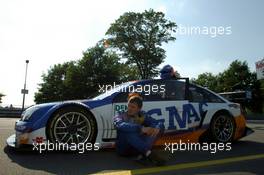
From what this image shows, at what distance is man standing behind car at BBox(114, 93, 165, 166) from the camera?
543cm

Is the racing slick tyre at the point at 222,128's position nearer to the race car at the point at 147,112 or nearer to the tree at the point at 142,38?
the race car at the point at 147,112

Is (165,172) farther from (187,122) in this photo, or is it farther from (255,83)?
(255,83)

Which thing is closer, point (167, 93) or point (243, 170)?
point (243, 170)

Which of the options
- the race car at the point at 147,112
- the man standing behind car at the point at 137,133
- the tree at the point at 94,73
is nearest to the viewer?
the man standing behind car at the point at 137,133

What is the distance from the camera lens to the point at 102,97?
6.98 meters

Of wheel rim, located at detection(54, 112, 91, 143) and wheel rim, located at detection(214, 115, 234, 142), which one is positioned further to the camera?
wheel rim, located at detection(214, 115, 234, 142)

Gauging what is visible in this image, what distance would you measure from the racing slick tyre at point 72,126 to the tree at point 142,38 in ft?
149

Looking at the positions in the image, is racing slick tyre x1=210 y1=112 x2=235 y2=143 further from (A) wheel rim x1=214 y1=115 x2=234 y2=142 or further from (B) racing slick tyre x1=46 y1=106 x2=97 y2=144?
(B) racing slick tyre x1=46 y1=106 x2=97 y2=144

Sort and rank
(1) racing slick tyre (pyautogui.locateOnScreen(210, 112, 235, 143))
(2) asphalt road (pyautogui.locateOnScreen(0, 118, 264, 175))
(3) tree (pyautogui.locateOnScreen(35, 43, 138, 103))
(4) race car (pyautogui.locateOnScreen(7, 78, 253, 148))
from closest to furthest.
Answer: (2) asphalt road (pyautogui.locateOnScreen(0, 118, 264, 175)), (4) race car (pyautogui.locateOnScreen(7, 78, 253, 148)), (1) racing slick tyre (pyautogui.locateOnScreen(210, 112, 235, 143)), (3) tree (pyautogui.locateOnScreen(35, 43, 138, 103))

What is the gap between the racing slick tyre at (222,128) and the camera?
7742mm

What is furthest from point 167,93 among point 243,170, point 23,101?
point 23,101

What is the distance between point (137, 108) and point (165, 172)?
1.26 metres

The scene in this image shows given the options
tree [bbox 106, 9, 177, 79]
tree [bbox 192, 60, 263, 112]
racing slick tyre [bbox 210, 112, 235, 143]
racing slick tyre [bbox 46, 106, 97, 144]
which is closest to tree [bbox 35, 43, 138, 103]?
tree [bbox 106, 9, 177, 79]

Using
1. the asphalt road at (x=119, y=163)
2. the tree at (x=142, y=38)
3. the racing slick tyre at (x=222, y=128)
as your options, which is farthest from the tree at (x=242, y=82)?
the asphalt road at (x=119, y=163)
